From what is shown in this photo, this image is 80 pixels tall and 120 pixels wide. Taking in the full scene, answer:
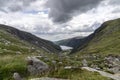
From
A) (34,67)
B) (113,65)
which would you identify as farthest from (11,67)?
(113,65)

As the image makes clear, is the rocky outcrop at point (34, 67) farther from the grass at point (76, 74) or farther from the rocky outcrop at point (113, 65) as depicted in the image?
the rocky outcrop at point (113, 65)

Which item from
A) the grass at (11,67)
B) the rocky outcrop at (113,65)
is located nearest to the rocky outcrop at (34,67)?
the grass at (11,67)

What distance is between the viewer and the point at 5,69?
30203 millimetres

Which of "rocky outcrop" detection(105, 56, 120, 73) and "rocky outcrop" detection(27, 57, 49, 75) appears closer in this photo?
"rocky outcrop" detection(27, 57, 49, 75)

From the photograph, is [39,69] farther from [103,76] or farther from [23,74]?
[103,76]

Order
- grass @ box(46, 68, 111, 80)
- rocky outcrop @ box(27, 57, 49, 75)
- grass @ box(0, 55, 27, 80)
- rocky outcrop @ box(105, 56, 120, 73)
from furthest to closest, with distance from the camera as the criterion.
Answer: rocky outcrop @ box(105, 56, 120, 73)
rocky outcrop @ box(27, 57, 49, 75)
grass @ box(0, 55, 27, 80)
grass @ box(46, 68, 111, 80)

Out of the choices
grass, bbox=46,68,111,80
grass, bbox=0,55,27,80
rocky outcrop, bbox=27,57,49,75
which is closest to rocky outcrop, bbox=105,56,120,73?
rocky outcrop, bbox=27,57,49,75

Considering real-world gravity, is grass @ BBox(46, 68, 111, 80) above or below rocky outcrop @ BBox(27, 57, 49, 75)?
below

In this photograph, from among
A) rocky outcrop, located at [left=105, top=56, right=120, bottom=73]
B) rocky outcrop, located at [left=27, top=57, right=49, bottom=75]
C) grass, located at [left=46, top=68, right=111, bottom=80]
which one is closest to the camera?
grass, located at [left=46, top=68, right=111, bottom=80]

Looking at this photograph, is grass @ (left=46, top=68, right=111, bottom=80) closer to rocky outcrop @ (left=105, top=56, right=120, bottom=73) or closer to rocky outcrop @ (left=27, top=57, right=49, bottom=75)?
rocky outcrop @ (left=27, top=57, right=49, bottom=75)

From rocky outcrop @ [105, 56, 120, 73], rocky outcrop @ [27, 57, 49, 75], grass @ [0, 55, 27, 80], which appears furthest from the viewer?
rocky outcrop @ [105, 56, 120, 73]

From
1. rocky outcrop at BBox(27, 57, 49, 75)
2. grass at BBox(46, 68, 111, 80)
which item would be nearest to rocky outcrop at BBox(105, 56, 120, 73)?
rocky outcrop at BBox(27, 57, 49, 75)

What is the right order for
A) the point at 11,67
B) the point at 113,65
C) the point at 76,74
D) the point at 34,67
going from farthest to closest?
the point at 113,65 → the point at 34,67 → the point at 11,67 → the point at 76,74

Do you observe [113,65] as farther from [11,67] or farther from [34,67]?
[11,67]
